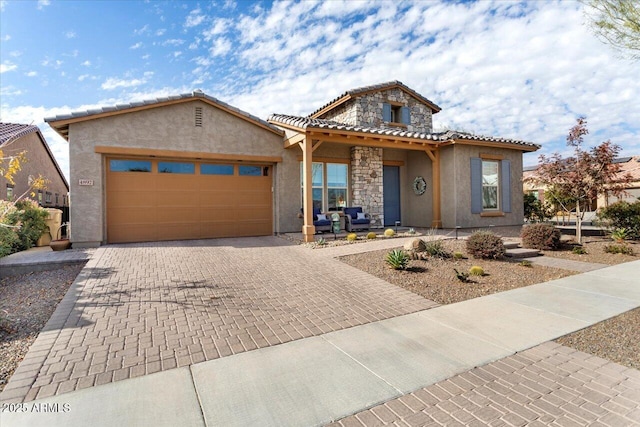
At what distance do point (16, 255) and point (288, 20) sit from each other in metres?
9.59

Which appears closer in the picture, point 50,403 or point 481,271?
point 50,403

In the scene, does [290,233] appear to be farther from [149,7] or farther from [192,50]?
[149,7]

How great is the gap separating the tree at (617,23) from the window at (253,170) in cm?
940

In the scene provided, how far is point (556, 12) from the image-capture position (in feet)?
22.7

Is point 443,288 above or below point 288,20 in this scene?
below

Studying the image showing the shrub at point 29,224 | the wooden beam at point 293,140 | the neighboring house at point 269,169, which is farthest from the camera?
the wooden beam at point 293,140

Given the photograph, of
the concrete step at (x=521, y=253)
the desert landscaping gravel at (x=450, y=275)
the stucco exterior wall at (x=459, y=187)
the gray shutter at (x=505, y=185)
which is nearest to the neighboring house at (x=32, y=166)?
the desert landscaping gravel at (x=450, y=275)

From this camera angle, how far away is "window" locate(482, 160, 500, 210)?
45.3 ft

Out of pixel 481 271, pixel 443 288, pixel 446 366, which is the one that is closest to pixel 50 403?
pixel 446 366

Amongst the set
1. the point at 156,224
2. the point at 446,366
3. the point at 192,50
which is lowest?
the point at 446,366

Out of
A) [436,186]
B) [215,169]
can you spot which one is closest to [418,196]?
[436,186]

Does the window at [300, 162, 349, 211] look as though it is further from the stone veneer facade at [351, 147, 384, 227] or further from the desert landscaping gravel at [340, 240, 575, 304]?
the desert landscaping gravel at [340, 240, 575, 304]

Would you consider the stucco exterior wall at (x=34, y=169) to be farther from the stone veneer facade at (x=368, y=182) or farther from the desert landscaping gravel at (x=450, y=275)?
the desert landscaping gravel at (x=450, y=275)

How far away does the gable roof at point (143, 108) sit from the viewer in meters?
9.02
